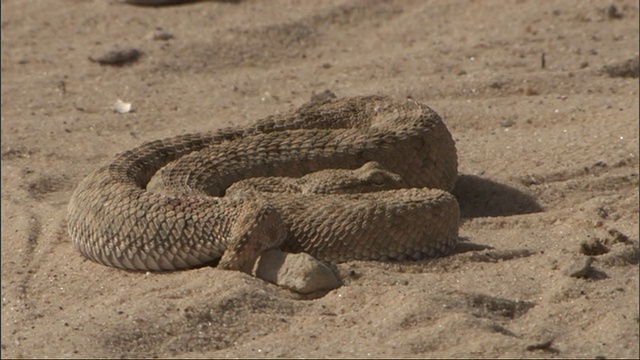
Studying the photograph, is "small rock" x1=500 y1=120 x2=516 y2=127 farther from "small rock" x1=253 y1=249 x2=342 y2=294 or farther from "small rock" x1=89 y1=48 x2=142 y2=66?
"small rock" x1=89 y1=48 x2=142 y2=66

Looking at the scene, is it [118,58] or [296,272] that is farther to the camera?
[118,58]

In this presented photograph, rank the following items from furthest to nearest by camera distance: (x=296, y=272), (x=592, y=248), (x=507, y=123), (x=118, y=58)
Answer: (x=118, y=58), (x=507, y=123), (x=592, y=248), (x=296, y=272)

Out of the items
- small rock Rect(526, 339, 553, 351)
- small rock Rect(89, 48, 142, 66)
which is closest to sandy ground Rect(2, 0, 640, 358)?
small rock Rect(526, 339, 553, 351)

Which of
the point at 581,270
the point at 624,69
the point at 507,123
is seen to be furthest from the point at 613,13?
the point at 581,270

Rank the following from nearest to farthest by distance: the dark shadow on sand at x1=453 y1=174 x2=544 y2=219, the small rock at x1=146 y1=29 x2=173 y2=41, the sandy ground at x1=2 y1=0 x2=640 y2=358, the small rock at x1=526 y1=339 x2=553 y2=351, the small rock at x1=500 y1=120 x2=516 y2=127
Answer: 1. the small rock at x1=526 y1=339 x2=553 y2=351
2. the sandy ground at x1=2 y1=0 x2=640 y2=358
3. the dark shadow on sand at x1=453 y1=174 x2=544 y2=219
4. the small rock at x1=500 y1=120 x2=516 y2=127
5. the small rock at x1=146 y1=29 x2=173 y2=41

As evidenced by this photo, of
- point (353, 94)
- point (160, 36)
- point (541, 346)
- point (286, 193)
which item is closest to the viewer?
point (541, 346)

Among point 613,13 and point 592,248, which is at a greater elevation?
point 592,248

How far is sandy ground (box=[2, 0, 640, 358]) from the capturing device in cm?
519

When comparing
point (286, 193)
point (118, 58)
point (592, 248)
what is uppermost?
point (286, 193)

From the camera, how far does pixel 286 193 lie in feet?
21.0

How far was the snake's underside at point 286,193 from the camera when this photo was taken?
586cm

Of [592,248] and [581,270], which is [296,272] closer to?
[581,270]

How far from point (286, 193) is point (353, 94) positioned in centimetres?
295

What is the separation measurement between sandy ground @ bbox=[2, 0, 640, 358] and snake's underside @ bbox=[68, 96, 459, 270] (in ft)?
0.45
